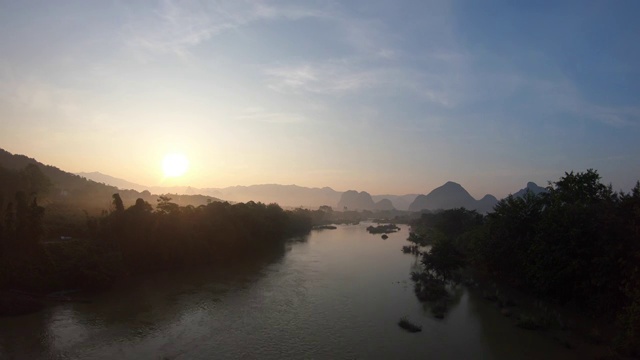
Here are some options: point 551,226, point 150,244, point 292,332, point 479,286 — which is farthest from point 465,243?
point 150,244

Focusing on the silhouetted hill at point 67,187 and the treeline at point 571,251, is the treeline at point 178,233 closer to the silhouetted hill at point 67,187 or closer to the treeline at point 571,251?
the silhouetted hill at point 67,187

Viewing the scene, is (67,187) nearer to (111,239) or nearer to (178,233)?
(178,233)

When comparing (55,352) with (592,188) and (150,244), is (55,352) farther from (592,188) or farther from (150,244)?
(592,188)

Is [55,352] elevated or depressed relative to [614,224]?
depressed

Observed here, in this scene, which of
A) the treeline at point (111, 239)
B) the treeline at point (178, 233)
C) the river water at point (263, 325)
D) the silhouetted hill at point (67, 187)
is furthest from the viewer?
the silhouetted hill at point (67, 187)

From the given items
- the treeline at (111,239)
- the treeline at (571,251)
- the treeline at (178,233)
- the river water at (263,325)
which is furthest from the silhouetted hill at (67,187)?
the treeline at (571,251)

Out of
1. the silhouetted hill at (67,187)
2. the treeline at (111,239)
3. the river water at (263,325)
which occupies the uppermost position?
the silhouetted hill at (67,187)
